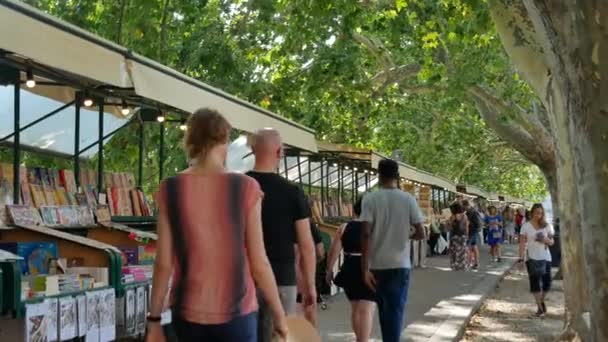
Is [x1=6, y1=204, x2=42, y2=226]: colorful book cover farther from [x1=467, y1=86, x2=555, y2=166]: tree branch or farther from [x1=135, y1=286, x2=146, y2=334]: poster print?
[x1=467, y1=86, x2=555, y2=166]: tree branch

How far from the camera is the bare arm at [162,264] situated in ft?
12.7

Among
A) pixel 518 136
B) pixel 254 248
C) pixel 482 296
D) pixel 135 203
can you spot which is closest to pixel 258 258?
pixel 254 248

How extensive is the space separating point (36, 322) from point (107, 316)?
87cm

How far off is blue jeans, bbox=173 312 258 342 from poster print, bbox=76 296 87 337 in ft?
7.90

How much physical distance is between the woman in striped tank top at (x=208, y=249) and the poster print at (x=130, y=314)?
9.80 ft

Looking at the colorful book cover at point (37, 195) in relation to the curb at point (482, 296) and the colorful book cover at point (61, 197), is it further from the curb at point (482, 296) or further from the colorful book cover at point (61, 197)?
the curb at point (482, 296)

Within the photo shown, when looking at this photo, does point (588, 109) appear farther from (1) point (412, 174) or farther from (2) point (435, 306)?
(1) point (412, 174)

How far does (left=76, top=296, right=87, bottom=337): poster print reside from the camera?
237 inches

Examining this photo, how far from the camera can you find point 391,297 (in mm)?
7164

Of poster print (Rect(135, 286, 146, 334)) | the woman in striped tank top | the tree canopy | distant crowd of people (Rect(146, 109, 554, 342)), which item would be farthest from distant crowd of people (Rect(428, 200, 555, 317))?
the woman in striped tank top

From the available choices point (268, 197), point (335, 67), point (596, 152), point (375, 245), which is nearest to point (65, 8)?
point (335, 67)

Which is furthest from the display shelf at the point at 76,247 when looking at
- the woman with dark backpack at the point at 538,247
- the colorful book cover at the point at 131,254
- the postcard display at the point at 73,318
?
the woman with dark backpack at the point at 538,247

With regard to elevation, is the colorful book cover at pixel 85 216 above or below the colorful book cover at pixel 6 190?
below

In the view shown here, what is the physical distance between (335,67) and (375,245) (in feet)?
35.3
